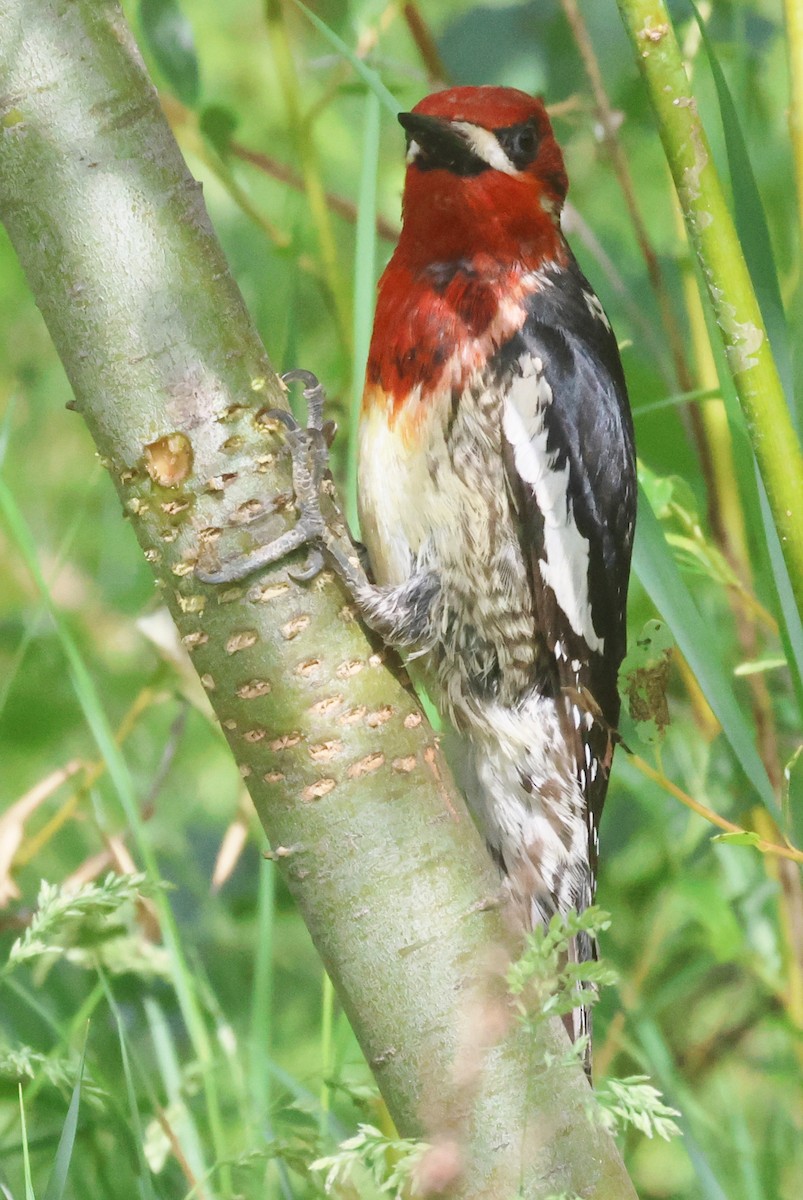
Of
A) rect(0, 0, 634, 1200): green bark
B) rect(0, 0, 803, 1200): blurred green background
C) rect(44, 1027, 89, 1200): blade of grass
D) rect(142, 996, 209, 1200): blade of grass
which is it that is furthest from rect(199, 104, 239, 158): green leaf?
rect(44, 1027, 89, 1200): blade of grass

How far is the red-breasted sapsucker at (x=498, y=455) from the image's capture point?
1.59 m

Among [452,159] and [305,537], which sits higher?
[452,159]

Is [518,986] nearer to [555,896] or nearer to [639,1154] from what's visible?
[555,896]

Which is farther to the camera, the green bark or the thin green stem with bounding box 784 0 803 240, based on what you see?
the thin green stem with bounding box 784 0 803 240

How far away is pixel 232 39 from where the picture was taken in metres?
3.26

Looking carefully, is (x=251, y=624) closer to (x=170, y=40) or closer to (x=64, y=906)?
(x=64, y=906)

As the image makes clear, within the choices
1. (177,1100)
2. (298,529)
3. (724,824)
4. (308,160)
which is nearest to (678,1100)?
(724,824)

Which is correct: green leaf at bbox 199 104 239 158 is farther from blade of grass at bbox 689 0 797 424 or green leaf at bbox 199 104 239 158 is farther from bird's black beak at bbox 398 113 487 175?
blade of grass at bbox 689 0 797 424

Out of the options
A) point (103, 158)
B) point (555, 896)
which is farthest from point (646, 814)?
point (103, 158)

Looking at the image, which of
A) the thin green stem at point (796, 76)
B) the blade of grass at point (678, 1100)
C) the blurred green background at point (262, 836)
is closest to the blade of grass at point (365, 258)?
the blurred green background at point (262, 836)

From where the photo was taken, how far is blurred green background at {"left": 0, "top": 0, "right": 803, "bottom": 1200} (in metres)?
1.49

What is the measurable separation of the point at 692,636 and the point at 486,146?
82 cm

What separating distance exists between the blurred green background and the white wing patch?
132 millimetres

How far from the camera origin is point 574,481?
1.67 meters
